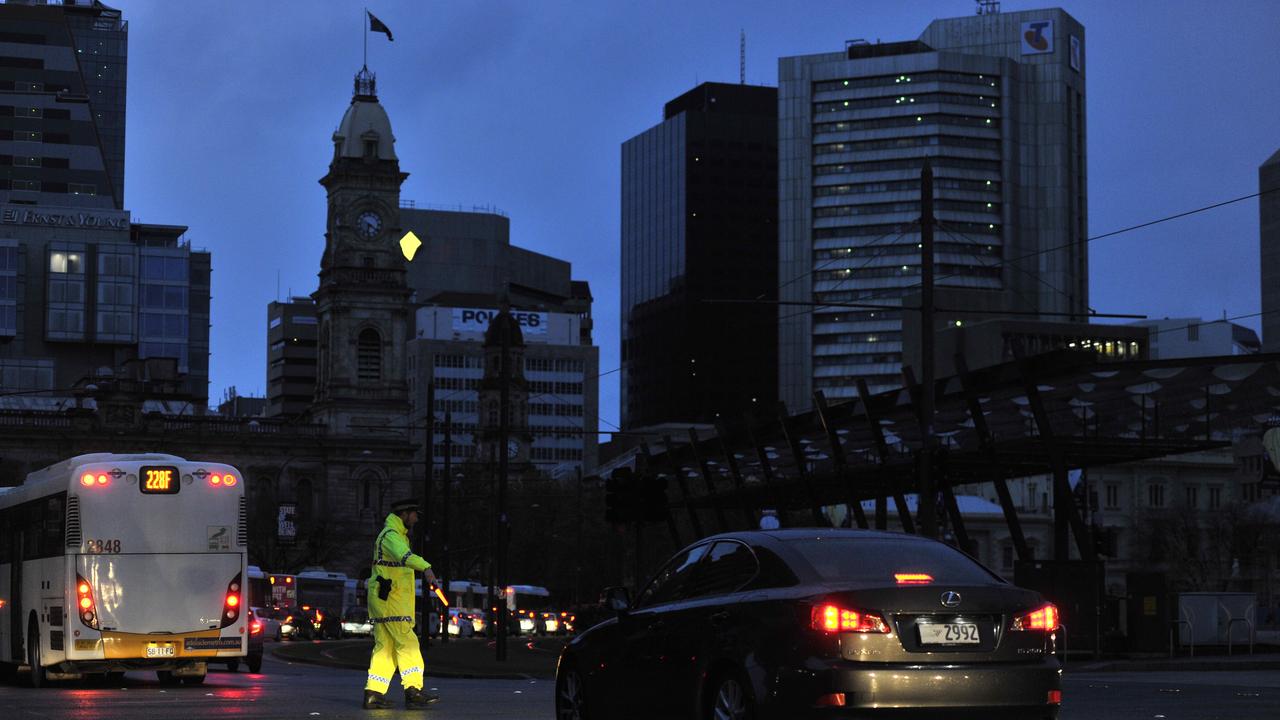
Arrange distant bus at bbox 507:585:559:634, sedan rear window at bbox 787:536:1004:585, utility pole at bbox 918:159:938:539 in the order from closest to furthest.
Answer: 1. sedan rear window at bbox 787:536:1004:585
2. utility pole at bbox 918:159:938:539
3. distant bus at bbox 507:585:559:634

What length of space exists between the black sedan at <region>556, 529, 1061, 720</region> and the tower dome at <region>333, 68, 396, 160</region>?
111 metres

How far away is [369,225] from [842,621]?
11227 cm

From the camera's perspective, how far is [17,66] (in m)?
159

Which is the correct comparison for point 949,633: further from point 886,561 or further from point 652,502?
Answer: point 652,502

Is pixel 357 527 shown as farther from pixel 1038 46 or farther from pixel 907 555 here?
pixel 907 555

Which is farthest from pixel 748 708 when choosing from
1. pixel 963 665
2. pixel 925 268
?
pixel 925 268

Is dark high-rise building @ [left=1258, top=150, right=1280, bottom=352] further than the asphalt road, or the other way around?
dark high-rise building @ [left=1258, top=150, right=1280, bottom=352]

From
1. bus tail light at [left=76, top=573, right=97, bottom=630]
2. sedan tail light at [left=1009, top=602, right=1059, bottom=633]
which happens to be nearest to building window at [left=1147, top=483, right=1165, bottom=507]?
bus tail light at [left=76, top=573, right=97, bottom=630]

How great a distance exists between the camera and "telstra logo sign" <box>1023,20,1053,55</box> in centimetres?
19188

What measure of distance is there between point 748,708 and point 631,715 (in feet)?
5.40

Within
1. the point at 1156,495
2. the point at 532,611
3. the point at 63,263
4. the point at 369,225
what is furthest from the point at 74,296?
the point at 1156,495

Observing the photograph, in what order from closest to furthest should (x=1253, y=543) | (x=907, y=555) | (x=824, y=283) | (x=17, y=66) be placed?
1. (x=907, y=555)
2. (x=1253, y=543)
3. (x=17, y=66)
4. (x=824, y=283)

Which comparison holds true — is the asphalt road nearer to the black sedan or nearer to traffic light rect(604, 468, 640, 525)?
traffic light rect(604, 468, 640, 525)

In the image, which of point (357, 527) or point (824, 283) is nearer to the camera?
point (357, 527)
